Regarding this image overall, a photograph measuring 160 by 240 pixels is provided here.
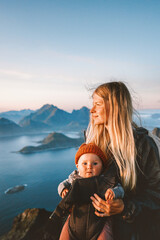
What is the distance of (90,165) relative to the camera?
176 cm

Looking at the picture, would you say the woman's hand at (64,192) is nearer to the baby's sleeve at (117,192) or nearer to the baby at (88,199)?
the baby at (88,199)

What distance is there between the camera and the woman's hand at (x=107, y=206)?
1.50 metres

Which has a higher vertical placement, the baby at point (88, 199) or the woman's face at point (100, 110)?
the woman's face at point (100, 110)

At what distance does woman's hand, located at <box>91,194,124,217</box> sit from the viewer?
150 centimetres

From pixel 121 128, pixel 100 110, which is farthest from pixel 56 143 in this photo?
pixel 121 128

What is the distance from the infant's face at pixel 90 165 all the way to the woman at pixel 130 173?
0.72ft

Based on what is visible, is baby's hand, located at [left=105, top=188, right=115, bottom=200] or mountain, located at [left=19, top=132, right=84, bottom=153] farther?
mountain, located at [left=19, top=132, right=84, bottom=153]

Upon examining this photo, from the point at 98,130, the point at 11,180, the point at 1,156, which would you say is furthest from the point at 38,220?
the point at 1,156

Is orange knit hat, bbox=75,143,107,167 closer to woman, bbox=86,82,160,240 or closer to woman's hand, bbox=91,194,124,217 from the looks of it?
woman, bbox=86,82,160,240

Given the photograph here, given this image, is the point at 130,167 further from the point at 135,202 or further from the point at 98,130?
the point at 98,130

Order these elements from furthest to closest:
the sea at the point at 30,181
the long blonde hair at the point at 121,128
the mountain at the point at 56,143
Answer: the mountain at the point at 56,143 < the sea at the point at 30,181 < the long blonde hair at the point at 121,128

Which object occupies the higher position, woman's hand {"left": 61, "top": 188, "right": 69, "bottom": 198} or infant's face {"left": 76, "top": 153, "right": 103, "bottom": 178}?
infant's face {"left": 76, "top": 153, "right": 103, "bottom": 178}

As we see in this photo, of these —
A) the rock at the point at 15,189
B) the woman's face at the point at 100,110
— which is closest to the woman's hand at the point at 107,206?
the woman's face at the point at 100,110

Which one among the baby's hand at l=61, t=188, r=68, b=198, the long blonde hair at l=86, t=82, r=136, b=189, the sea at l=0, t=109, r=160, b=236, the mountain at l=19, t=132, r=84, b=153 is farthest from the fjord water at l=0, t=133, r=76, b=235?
the long blonde hair at l=86, t=82, r=136, b=189
